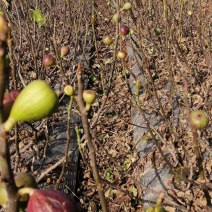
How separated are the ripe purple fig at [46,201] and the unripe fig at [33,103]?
0.42ft

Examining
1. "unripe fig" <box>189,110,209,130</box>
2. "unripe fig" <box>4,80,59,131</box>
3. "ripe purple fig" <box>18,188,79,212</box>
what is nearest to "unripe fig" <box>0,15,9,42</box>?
"unripe fig" <box>4,80,59,131</box>

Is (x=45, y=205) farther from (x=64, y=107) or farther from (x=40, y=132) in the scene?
(x=64, y=107)

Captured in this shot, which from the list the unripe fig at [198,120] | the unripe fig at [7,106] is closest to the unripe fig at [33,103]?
the unripe fig at [7,106]

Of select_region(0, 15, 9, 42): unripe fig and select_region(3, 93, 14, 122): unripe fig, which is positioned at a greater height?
select_region(0, 15, 9, 42): unripe fig

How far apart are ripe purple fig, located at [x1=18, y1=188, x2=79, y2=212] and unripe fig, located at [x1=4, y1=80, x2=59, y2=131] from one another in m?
0.13

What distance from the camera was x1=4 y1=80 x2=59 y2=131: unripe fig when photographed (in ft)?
2.06

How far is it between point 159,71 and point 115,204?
2.34 metres

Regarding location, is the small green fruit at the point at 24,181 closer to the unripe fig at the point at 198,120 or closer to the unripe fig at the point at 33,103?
the unripe fig at the point at 33,103

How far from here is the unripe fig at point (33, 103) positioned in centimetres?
63

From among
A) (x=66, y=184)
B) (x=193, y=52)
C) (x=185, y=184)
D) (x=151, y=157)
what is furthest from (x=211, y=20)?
(x=66, y=184)

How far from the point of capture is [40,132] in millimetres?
3865

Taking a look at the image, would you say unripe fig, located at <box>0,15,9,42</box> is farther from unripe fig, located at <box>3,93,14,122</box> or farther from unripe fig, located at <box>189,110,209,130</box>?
unripe fig, located at <box>189,110,209,130</box>

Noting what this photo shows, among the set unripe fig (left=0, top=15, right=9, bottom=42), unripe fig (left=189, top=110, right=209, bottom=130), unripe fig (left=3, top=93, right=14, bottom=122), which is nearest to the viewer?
unripe fig (left=0, top=15, right=9, bottom=42)

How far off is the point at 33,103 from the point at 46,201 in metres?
0.17
